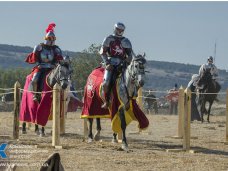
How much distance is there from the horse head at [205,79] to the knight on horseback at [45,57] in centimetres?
914

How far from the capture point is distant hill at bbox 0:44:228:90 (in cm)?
15607

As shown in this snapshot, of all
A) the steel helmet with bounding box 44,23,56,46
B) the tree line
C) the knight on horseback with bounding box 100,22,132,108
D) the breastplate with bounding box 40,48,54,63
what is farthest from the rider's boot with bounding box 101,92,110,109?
the tree line

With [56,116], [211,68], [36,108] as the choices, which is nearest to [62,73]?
[36,108]

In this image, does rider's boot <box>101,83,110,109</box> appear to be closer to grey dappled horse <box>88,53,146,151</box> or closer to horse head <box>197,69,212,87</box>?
grey dappled horse <box>88,53,146,151</box>

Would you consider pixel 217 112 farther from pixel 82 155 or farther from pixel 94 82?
pixel 82 155

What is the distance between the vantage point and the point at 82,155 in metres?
13.7

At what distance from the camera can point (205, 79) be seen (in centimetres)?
2706

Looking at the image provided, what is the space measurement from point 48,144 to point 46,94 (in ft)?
8.29

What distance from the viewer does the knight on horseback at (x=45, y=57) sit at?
61.7 ft

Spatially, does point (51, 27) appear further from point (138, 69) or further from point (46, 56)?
point (138, 69)

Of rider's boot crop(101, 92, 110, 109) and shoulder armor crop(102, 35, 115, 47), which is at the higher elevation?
shoulder armor crop(102, 35, 115, 47)

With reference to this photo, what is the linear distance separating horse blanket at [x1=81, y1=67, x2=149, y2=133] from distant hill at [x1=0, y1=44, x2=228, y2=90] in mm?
130419

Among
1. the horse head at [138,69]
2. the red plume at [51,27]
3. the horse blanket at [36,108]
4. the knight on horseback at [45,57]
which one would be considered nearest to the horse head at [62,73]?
the horse blanket at [36,108]

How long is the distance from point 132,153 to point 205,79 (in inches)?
506
